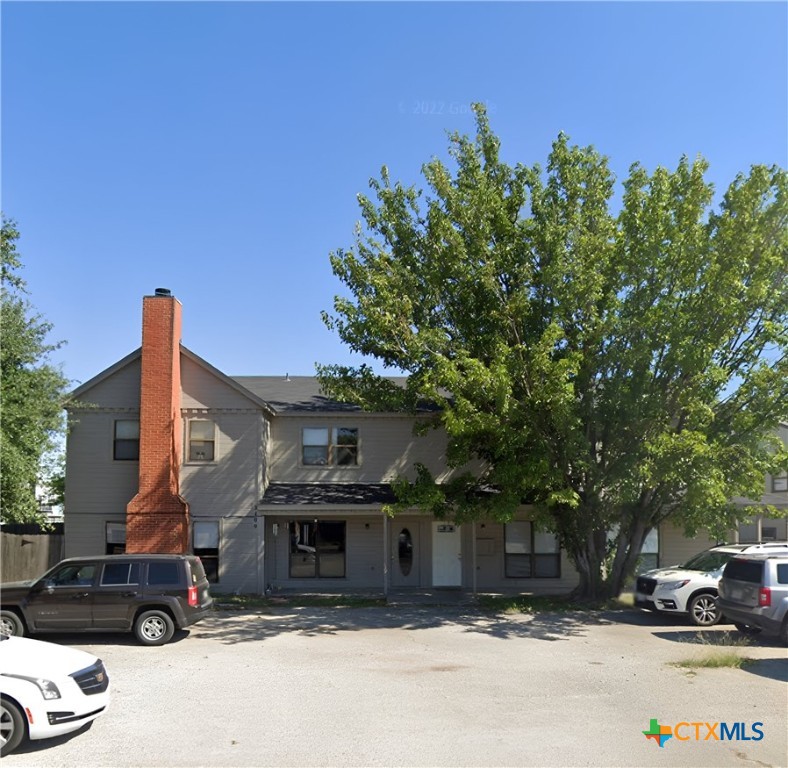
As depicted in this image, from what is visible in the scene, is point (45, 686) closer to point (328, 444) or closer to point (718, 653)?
point (718, 653)

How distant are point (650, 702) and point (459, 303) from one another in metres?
11.1

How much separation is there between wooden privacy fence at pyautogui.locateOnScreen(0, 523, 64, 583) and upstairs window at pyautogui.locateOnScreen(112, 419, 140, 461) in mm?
3090

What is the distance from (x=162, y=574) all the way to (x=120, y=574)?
78 cm

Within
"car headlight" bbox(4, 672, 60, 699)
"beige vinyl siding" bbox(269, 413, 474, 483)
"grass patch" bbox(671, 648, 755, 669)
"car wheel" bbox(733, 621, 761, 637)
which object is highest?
"beige vinyl siding" bbox(269, 413, 474, 483)

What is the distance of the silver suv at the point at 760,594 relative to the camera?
531 inches

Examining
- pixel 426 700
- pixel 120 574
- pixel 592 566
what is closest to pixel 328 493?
pixel 592 566

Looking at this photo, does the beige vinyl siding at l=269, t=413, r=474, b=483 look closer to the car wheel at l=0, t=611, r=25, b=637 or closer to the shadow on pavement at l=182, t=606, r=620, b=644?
the shadow on pavement at l=182, t=606, r=620, b=644

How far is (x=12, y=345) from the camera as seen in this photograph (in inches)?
691

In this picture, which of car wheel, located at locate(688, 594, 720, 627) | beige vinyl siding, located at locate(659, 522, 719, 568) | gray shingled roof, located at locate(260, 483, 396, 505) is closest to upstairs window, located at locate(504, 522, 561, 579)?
beige vinyl siding, located at locate(659, 522, 719, 568)

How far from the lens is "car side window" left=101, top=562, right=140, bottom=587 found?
14.4 metres

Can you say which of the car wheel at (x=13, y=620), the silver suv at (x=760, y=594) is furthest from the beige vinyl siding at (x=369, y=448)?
the silver suv at (x=760, y=594)

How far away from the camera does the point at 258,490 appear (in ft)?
74.4

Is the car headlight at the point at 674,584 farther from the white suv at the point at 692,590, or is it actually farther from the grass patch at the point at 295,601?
the grass patch at the point at 295,601

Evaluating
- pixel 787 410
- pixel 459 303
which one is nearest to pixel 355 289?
pixel 459 303
